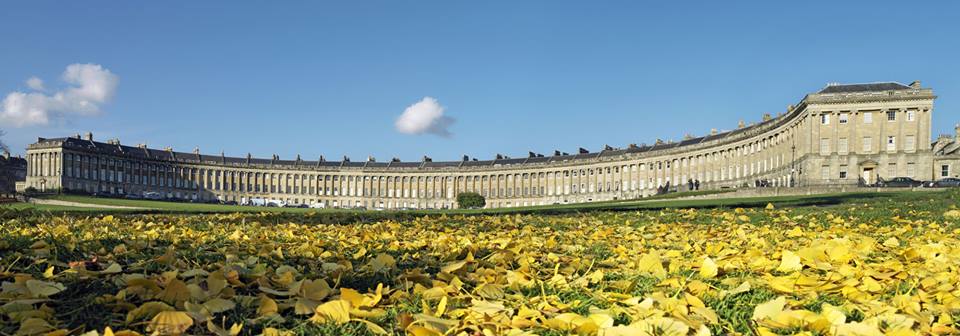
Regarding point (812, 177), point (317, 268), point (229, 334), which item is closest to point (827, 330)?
point (229, 334)

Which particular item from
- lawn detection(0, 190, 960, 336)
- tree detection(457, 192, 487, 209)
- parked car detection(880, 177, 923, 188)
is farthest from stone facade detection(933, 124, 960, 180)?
lawn detection(0, 190, 960, 336)

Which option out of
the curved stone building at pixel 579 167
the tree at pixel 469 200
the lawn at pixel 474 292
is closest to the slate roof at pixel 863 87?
the curved stone building at pixel 579 167

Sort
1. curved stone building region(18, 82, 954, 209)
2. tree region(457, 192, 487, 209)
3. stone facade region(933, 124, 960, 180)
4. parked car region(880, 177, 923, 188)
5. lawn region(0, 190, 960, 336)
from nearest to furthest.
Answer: lawn region(0, 190, 960, 336)
parked car region(880, 177, 923, 188)
curved stone building region(18, 82, 954, 209)
stone facade region(933, 124, 960, 180)
tree region(457, 192, 487, 209)

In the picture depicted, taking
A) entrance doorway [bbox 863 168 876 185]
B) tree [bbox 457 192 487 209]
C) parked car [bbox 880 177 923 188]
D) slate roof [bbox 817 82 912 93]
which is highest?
slate roof [bbox 817 82 912 93]

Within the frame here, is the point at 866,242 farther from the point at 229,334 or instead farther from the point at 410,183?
the point at 410,183

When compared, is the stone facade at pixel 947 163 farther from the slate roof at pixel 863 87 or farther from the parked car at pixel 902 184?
the parked car at pixel 902 184

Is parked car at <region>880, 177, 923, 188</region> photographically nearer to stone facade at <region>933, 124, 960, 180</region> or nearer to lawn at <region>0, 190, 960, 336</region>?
stone facade at <region>933, 124, 960, 180</region>

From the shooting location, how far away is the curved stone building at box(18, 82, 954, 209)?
68.2m

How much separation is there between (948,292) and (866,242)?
7.42 feet

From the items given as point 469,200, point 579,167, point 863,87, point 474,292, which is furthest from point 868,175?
point 474,292

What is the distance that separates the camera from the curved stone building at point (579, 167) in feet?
224

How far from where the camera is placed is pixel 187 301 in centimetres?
293

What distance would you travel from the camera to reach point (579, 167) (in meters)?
119

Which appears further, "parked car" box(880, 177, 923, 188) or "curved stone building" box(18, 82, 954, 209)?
"curved stone building" box(18, 82, 954, 209)
